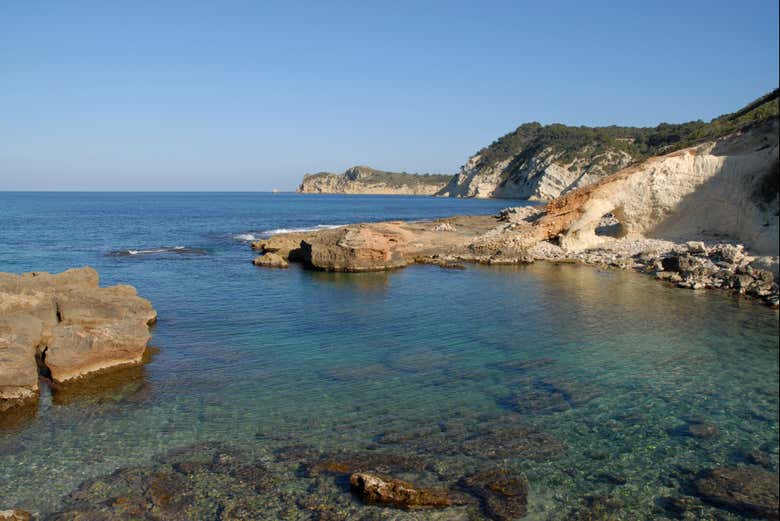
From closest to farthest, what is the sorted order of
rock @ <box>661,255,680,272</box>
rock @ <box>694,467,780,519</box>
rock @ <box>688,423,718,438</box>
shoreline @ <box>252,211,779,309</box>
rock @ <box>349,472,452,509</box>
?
rock @ <box>694,467,780,519</box> → rock @ <box>349,472,452,509</box> → rock @ <box>688,423,718,438</box> → shoreline @ <box>252,211,779,309</box> → rock @ <box>661,255,680,272</box>

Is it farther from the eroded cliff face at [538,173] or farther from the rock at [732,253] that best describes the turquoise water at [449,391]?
the eroded cliff face at [538,173]

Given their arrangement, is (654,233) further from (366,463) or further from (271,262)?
(366,463)

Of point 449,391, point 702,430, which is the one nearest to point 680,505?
point 702,430

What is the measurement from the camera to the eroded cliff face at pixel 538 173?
4370 inches

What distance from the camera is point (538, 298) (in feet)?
78.6

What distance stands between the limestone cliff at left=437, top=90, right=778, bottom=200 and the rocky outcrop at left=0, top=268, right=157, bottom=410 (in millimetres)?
88189

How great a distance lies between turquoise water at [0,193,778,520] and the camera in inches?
390

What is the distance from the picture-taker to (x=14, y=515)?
8242 mm

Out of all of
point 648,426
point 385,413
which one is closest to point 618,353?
point 648,426

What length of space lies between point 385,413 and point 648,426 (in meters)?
5.69

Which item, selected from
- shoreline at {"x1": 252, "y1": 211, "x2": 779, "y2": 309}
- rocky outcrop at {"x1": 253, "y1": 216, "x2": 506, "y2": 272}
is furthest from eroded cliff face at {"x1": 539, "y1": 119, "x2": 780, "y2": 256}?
rocky outcrop at {"x1": 253, "y1": 216, "x2": 506, "y2": 272}

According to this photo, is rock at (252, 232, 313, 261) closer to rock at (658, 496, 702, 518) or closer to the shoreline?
the shoreline

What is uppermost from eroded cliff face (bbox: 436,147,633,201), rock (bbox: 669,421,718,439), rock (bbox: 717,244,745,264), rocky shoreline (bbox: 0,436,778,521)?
eroded cliff face (bbox: 436,147,633,201)

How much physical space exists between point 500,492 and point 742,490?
159 inches
